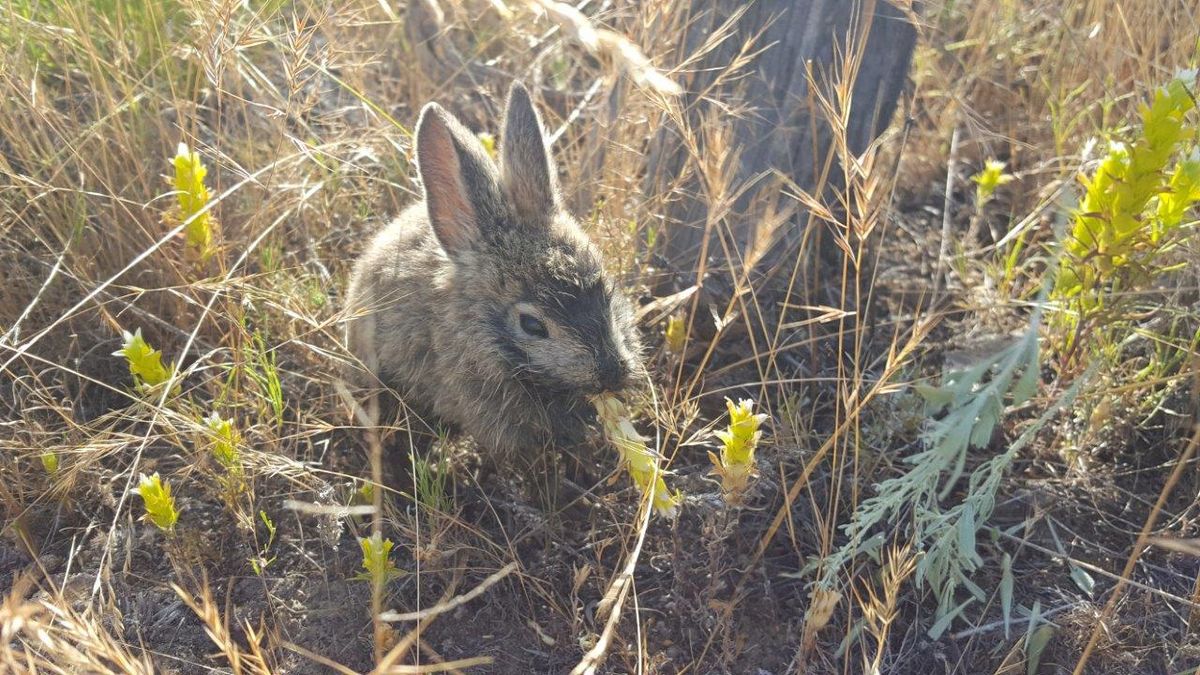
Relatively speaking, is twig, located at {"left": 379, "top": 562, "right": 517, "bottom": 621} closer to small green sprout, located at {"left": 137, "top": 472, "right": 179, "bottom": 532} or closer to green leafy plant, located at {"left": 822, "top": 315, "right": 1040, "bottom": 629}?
small green sprout, located at {"left": 137, "top": 472, "right": 179, "bottom": 532}

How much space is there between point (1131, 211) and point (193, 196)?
286 cm

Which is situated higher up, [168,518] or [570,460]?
[168,518]

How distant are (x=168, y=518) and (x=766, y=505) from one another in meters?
1.87

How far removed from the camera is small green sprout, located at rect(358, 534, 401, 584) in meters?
2.80

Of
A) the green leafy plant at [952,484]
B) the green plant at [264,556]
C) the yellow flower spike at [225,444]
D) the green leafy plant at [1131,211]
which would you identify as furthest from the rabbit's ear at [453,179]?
the green leafy plant at [1131,211]

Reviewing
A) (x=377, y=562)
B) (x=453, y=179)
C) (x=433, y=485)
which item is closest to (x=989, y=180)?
(x=453, y=179)

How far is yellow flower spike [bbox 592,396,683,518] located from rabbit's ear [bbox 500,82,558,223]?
82 cm

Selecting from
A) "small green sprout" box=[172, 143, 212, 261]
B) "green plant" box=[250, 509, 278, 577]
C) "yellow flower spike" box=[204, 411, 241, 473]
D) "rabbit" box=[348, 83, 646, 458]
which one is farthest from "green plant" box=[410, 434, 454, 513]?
"small green sprout" box=[172, 143, 212, 261]

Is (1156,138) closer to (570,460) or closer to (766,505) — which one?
(766,505)

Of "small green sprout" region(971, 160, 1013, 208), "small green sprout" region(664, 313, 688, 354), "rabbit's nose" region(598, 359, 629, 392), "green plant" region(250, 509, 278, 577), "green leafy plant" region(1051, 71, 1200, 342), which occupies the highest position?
"green leafy plant" region(1051, 71, 1200, 342)

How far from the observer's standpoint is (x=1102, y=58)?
4.20m

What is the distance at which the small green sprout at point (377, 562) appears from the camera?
9.20ft

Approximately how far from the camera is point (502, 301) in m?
3.45

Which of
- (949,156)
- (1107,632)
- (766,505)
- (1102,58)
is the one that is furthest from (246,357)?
(1102,58)
